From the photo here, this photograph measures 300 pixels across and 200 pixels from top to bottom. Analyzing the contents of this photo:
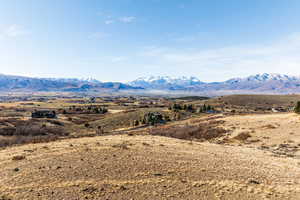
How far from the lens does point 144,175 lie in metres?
14.5

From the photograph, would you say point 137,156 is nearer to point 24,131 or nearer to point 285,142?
point 285,142

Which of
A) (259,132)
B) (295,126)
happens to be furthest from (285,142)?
(295,126)

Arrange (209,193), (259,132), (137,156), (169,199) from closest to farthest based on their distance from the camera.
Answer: (169,199) < (209,193) < (137,156) < (259,132)

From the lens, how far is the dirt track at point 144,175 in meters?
12.0

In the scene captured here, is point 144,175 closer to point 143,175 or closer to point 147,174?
point 143,175

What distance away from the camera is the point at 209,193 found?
40.2ft

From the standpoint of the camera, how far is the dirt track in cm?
1199

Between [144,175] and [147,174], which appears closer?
[144,175]

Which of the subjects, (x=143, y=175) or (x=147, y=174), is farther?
(x=147, y=174)

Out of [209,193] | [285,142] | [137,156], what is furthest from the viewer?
[285,142]

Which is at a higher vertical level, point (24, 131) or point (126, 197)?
point (126, 197)

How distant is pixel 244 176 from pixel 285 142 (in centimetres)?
1787

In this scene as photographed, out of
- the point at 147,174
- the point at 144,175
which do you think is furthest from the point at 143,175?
→ the point at 147,174

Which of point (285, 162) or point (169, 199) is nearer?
point (169, 199)
